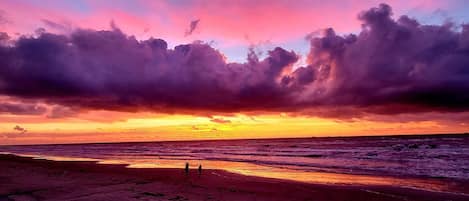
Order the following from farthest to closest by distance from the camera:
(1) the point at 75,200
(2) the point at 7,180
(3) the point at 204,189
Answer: (2) the point at 7,180, (3) the point at 204,189, (1) the point at 75,200

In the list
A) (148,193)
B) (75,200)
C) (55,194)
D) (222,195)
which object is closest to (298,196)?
(222,195)

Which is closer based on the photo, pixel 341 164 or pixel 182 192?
pixel 182 192

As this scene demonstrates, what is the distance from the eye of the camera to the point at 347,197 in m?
19.2

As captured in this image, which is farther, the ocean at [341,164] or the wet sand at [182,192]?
the ocean at [341,164]

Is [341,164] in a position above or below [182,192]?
below

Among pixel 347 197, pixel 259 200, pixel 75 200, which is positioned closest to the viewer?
pixel 75 200

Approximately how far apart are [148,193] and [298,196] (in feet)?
23.8

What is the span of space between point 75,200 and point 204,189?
659 cm

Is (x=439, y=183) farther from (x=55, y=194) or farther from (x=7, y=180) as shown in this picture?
(x=7, y=180)

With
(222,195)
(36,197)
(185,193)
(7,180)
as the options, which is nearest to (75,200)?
(36,197)

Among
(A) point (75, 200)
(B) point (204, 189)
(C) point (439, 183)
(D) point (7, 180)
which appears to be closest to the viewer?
(A) point (75, 200)

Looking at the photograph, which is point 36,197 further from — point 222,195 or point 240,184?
point 240,184

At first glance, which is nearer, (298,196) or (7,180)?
(298,196)

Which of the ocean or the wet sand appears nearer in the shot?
the wet sand
